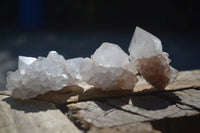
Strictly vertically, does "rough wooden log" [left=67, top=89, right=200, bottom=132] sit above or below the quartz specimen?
below

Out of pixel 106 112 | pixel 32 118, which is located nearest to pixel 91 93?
pixel 106 112

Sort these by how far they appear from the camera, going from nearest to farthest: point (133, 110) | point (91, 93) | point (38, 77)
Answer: point (133, 110)
point (38, 77)
point (91, 93)

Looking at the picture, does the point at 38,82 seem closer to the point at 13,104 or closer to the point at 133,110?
the point at 13,104

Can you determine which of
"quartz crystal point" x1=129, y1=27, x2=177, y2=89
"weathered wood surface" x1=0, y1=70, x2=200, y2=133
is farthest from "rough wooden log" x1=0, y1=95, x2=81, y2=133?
"quartz crystal point" x1=129, y1=27, x2=177, y2=89

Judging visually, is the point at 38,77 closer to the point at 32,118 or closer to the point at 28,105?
the point at 28,105

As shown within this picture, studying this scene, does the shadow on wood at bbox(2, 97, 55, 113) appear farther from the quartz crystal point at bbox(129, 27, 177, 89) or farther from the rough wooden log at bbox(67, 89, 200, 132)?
the quartz crystal point at bbox(129, 27, 177, 89)

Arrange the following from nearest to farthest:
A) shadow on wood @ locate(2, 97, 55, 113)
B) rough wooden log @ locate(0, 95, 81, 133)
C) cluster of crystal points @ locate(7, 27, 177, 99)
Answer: rough wooden log @ locate(0, 95, 81, 133), shadow on wood @ locate(2, 97, 55, 113), cluster of crystal points @ locate(7, 27, 177, 99)
